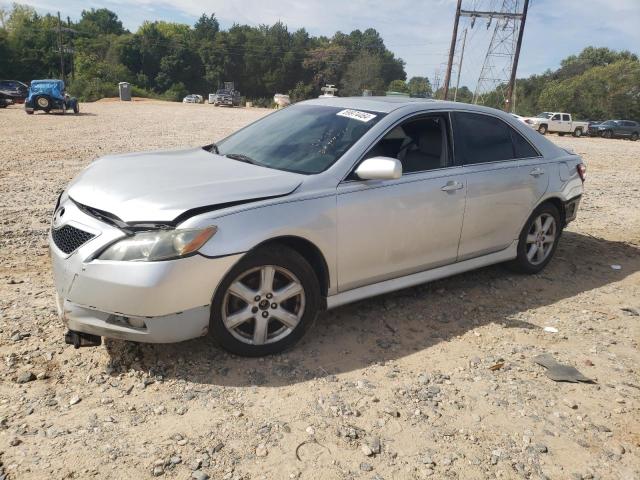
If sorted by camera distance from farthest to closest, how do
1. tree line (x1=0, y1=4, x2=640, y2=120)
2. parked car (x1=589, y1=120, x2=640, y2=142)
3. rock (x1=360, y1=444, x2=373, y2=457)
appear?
1. tree line (x1=0, y1=4, x2=640, y2=120)
2. parked car (x1=589, y1=120, x2=640, y2=142)
3. rock (x1=360, y1=444, x2=373, y2=457)

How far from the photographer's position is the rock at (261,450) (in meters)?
2.68

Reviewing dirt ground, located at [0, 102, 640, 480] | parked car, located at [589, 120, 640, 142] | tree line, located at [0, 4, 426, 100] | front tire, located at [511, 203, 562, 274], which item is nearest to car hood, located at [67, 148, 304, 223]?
dirt ground, located at [0, 102, 640, 480]

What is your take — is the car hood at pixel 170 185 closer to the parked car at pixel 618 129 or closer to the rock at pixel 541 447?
the rock at pixel 541 447

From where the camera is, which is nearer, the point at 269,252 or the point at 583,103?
the point at 269,252

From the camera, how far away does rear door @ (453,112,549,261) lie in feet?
14.9

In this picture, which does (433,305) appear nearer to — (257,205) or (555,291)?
(555,291)

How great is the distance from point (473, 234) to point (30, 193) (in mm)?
6366

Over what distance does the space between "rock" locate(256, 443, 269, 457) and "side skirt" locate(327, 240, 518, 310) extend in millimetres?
1223

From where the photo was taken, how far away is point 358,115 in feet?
13.8

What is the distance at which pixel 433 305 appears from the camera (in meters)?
4.63

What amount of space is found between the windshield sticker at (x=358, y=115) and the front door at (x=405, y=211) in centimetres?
21

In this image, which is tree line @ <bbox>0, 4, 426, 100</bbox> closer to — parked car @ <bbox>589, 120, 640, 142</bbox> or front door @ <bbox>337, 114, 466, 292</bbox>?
parked car @ <bbox>589, 120, 640, 142</bbox>

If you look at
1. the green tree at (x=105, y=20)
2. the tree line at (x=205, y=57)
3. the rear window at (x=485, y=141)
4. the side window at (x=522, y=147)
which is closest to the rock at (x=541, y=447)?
the rear window at (x=485, y=141)

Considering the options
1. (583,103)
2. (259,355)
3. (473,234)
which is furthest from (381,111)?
(583,103)
